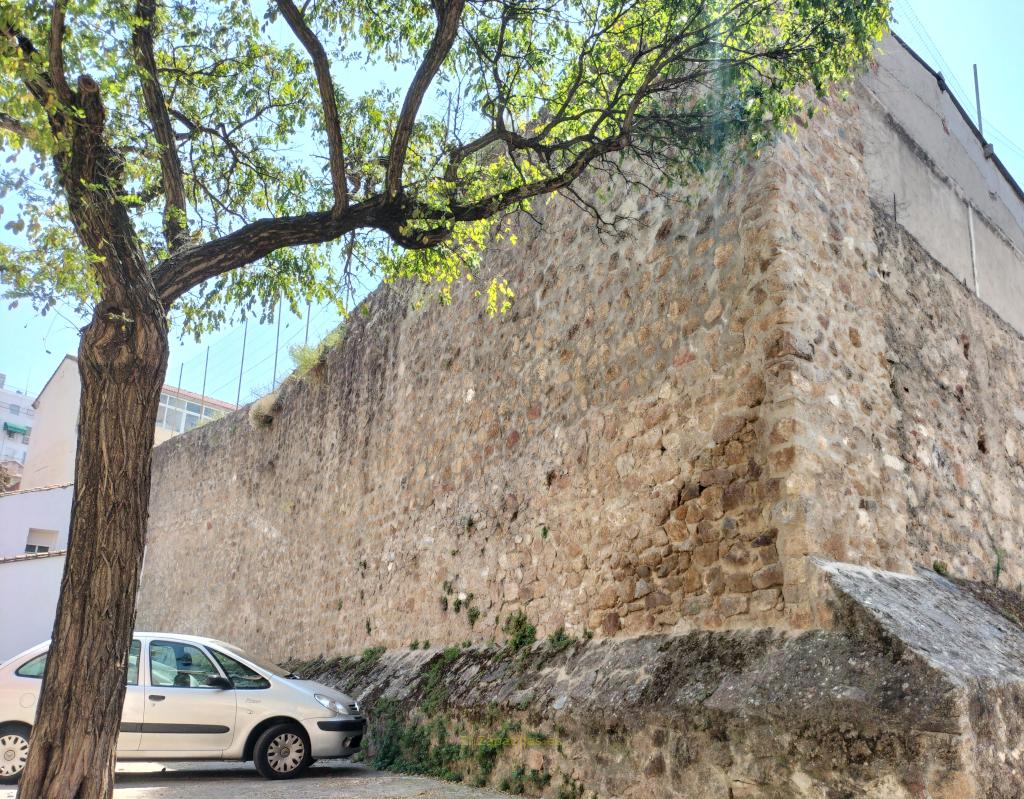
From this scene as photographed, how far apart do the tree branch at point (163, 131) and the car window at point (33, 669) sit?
12.7 feet

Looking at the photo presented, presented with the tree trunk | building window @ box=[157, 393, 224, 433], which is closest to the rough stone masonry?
the tree trunk

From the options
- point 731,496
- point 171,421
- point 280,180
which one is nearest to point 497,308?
point 280,180

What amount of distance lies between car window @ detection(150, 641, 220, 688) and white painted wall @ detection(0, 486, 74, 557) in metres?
18.2

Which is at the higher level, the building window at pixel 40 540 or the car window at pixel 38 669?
the building window at pixel 40 540

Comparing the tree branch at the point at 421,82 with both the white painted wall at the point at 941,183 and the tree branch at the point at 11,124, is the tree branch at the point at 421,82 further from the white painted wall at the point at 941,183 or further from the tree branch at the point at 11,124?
the white painted wall at the point at 941,183

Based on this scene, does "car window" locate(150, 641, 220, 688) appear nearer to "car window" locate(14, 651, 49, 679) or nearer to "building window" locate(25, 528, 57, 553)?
"car window" locate(14, 651, 49, 679)

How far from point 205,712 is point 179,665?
1.68 feet

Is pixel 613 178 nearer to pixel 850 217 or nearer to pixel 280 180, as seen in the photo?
pixel 850 217

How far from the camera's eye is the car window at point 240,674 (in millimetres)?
7371

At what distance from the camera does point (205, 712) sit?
707 centimetres

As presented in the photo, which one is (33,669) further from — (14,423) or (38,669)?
(14,423)

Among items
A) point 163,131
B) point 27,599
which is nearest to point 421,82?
point 163,131

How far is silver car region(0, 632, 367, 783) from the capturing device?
6820 mm

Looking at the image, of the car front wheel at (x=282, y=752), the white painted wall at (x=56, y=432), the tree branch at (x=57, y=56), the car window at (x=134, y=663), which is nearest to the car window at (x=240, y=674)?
the car front wheel at (x=282, y=752)
